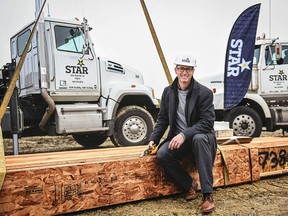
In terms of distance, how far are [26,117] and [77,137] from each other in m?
1.59

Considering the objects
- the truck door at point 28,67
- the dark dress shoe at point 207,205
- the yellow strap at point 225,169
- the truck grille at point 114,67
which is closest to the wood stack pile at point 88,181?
the yellow strap at point 225,169

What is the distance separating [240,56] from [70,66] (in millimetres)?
3509

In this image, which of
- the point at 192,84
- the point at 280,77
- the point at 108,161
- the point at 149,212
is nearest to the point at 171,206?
the point at 149,212

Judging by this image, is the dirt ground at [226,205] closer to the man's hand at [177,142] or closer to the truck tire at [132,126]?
the man's hand at [177,142]

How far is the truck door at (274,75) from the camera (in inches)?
304

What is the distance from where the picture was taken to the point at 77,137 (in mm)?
7656

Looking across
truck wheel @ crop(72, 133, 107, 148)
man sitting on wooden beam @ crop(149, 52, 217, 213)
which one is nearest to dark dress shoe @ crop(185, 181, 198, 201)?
man sitting on wooden beam @ crop(149, 52, 217, 213)

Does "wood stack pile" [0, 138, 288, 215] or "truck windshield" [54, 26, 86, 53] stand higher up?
"truck windshield" [54, 26, 86, 53]

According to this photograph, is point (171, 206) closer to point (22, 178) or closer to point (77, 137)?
point (22, 178)

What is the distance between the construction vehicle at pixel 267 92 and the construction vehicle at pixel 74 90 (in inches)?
84.8

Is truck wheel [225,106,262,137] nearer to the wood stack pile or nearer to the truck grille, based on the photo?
the truck grille

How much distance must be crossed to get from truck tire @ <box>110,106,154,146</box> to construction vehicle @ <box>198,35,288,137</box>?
2.01m

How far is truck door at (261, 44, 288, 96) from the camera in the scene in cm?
771

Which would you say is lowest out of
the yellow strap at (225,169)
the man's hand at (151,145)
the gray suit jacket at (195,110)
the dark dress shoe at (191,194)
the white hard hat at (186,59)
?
the dark dress shoe at (191,194)
